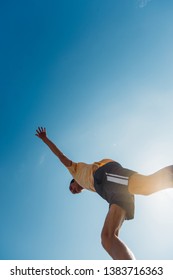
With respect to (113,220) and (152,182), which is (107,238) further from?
(152,182)

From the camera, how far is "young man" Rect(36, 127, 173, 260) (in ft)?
14.0

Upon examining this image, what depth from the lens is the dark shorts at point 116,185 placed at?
16.4ft

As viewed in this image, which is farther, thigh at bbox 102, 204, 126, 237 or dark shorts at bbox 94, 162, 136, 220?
dark shorts at bbox 94, 162, 136, 220

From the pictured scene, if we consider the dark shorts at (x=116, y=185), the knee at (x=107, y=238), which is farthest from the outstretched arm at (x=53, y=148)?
the knee at (x=107, y=238)

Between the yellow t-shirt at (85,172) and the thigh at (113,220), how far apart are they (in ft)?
2.98

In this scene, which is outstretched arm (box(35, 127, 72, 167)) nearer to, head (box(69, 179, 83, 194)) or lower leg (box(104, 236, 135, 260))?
head (box(69, 179, 83, 194))

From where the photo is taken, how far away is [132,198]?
17.2 feet

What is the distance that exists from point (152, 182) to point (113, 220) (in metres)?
0.98

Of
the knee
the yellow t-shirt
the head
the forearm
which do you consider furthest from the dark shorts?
the forearm

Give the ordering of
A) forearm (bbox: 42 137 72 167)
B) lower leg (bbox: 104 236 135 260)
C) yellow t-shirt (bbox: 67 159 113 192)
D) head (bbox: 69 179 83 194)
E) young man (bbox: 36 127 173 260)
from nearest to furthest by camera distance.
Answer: lower leg (bbox: 104 236 135 260) < young man (bbox: 36 127 173 260) < yellow t-shirt (bbox: 67 159 113 192) < head (bbox: 69 179 83 194) < forearm (bbox: 42 137 72 167)

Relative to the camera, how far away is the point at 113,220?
16.0ft

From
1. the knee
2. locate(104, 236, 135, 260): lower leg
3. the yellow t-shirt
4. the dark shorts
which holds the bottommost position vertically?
locate(104, 236, 135, 260): lower leg
